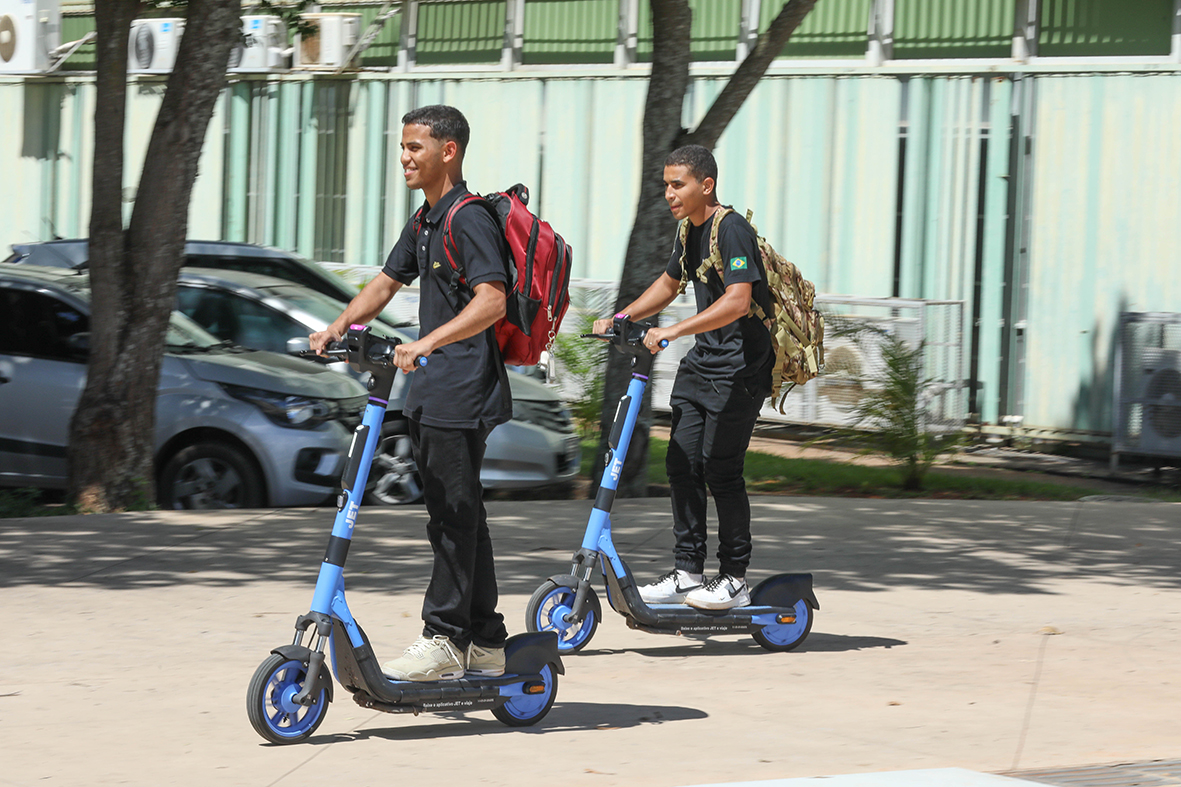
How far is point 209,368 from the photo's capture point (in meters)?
9.77

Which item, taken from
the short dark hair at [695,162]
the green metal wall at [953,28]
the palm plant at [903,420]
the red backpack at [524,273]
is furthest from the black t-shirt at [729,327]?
the green metal wall at [953,28]

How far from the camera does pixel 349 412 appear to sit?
975 centimetres

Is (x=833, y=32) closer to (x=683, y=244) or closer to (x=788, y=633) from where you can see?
(x=683, y=244)

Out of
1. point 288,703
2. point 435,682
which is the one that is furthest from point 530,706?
point 288,703

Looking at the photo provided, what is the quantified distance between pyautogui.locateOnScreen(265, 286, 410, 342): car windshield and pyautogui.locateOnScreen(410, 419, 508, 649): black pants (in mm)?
5876

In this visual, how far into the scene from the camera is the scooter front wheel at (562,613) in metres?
6.11

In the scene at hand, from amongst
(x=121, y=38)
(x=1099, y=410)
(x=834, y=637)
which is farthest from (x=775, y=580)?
(x=1099, y=410)

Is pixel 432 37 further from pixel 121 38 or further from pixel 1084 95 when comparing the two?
pixel 121 38

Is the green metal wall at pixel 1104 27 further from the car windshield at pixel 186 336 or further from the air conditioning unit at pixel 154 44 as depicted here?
the air conditioning unit at pixel 154 44

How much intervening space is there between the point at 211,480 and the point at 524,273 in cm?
522

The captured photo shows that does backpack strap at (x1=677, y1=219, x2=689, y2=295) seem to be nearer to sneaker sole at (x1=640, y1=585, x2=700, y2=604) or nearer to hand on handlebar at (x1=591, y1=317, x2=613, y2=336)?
hand on handlebar at (x1=591, y1=317, x2=613, y2=336)

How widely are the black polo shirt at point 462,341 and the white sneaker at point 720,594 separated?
5.34ft

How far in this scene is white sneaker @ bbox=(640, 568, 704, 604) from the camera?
6.44 m

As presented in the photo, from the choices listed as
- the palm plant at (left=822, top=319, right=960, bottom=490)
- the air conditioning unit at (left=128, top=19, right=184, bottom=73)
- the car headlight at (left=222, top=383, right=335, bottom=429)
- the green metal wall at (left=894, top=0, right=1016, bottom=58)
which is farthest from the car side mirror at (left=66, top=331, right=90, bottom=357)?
the air conditioning unit at (left=128, top=19, right=184, bottom=73)
